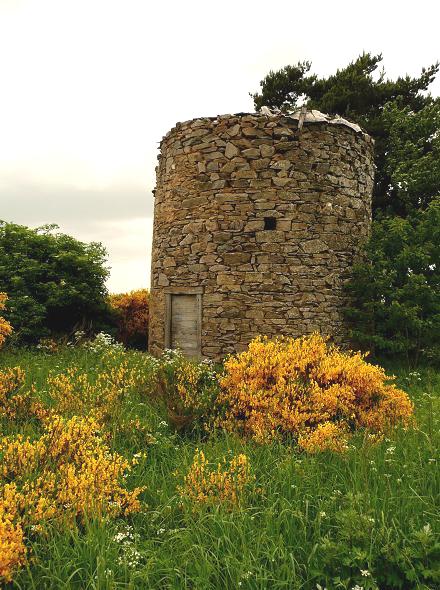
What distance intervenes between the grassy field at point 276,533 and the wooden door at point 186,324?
5.62 m

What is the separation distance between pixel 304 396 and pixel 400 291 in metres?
4.86

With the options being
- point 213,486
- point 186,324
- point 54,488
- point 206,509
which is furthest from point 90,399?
point 186,324

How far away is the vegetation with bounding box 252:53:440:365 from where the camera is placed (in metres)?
9.62

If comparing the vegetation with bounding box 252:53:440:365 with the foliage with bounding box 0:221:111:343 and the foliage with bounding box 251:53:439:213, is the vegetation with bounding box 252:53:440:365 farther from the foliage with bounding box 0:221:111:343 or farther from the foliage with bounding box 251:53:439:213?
the foliage with bounding box 0:221:111:343

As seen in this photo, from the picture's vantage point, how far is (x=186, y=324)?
1038 centimetres

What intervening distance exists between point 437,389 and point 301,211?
13.8ft

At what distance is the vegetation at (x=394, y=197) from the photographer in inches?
379

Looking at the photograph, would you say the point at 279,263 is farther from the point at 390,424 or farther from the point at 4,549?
the point at 4,549

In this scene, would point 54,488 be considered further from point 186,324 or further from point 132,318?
point 132,318

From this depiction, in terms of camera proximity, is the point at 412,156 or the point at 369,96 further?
the point at 369,96

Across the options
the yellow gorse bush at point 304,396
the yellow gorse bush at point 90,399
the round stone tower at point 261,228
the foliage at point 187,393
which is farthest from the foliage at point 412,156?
the yellow gorse bush at point 90,399

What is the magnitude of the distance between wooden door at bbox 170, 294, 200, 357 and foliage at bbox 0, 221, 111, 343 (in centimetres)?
280

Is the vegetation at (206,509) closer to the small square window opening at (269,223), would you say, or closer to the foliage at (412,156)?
the small square window opening at (269,223)

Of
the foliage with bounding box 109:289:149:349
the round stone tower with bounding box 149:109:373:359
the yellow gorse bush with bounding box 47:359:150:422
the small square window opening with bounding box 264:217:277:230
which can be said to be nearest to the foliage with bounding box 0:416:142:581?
the yellow gorse bush with bounding box 47:359:150:422
